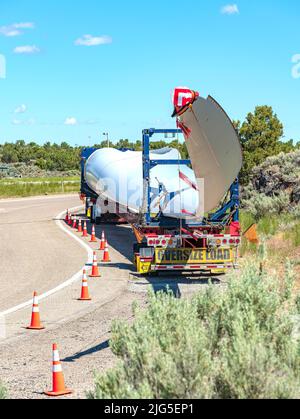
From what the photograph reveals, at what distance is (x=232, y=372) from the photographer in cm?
578

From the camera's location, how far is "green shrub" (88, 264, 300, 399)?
568cm

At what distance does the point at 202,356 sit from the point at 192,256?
12.1m

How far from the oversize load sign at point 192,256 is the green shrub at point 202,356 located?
404 inches

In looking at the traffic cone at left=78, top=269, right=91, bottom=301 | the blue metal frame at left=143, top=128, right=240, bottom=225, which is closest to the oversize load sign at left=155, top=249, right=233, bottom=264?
the blue metal frame at left=143, top=128, right=240, bottom=225

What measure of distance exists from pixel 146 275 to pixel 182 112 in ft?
13.9

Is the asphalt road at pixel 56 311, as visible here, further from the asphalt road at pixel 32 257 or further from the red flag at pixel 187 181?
the red flag at pixel 187 181

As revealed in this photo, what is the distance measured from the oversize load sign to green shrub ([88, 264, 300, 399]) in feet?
33.6

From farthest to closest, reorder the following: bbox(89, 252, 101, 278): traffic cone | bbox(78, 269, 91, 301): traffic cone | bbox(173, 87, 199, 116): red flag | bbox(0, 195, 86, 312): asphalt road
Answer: bbox(89, 252, 101, 278): traffic cone < bbox(0, 195, 86, 312): asphalt road < bbox(173, 87, 199, 116): red flag < bbox(78, 269, 91, 301): traffic cone

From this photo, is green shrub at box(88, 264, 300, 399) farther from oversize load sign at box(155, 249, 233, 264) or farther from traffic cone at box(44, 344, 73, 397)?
oversize load sign at box(155, 249, 233, 264)

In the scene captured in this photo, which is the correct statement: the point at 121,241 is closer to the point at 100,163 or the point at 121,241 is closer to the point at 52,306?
the point at 100,163

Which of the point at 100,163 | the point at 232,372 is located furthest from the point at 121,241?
the point at 232,372

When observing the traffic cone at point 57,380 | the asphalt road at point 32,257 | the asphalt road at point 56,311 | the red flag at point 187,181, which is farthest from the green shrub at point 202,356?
the red flag at point 187,181

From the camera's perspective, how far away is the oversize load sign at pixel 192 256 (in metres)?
18.1
